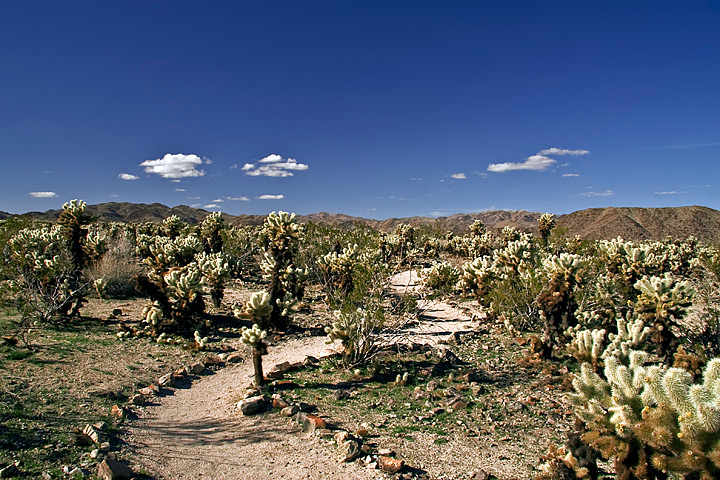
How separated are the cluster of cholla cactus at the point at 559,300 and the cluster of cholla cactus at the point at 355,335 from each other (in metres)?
3.86

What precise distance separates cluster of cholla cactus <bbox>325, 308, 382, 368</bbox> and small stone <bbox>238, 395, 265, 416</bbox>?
2.38 meters

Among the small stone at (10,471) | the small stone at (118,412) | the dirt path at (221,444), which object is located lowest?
the dirt path at (221,444)

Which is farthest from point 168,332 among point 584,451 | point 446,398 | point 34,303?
point 584,451

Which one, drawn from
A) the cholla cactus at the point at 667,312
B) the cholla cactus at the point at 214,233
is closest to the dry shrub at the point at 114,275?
the cholla cactus at the point at 214,233

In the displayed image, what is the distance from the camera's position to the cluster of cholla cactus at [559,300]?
9008mm

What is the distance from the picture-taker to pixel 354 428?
584 cm

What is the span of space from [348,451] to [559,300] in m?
6.30

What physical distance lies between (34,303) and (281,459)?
337 inches

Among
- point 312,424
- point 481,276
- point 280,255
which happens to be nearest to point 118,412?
point 312,424

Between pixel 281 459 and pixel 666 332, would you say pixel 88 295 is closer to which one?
pixel 281 459

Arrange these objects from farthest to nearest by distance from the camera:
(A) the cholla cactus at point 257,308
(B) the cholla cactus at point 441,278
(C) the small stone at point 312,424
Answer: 1. (B) the cholla cactus at point 441,278
2. (A) the cholla cactus at point 257,308
3. (C) the small stone at point 312,424

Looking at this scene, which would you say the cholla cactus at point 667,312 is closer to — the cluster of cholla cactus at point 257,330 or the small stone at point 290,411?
the small stone at point 290,411

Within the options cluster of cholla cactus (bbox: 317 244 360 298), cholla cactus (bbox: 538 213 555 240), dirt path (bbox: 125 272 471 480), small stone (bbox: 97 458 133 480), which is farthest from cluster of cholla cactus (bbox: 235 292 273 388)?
cholla cactus (bbox: 538 213 555 240)

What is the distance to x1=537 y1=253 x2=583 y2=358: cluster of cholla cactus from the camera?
29.6 ft
